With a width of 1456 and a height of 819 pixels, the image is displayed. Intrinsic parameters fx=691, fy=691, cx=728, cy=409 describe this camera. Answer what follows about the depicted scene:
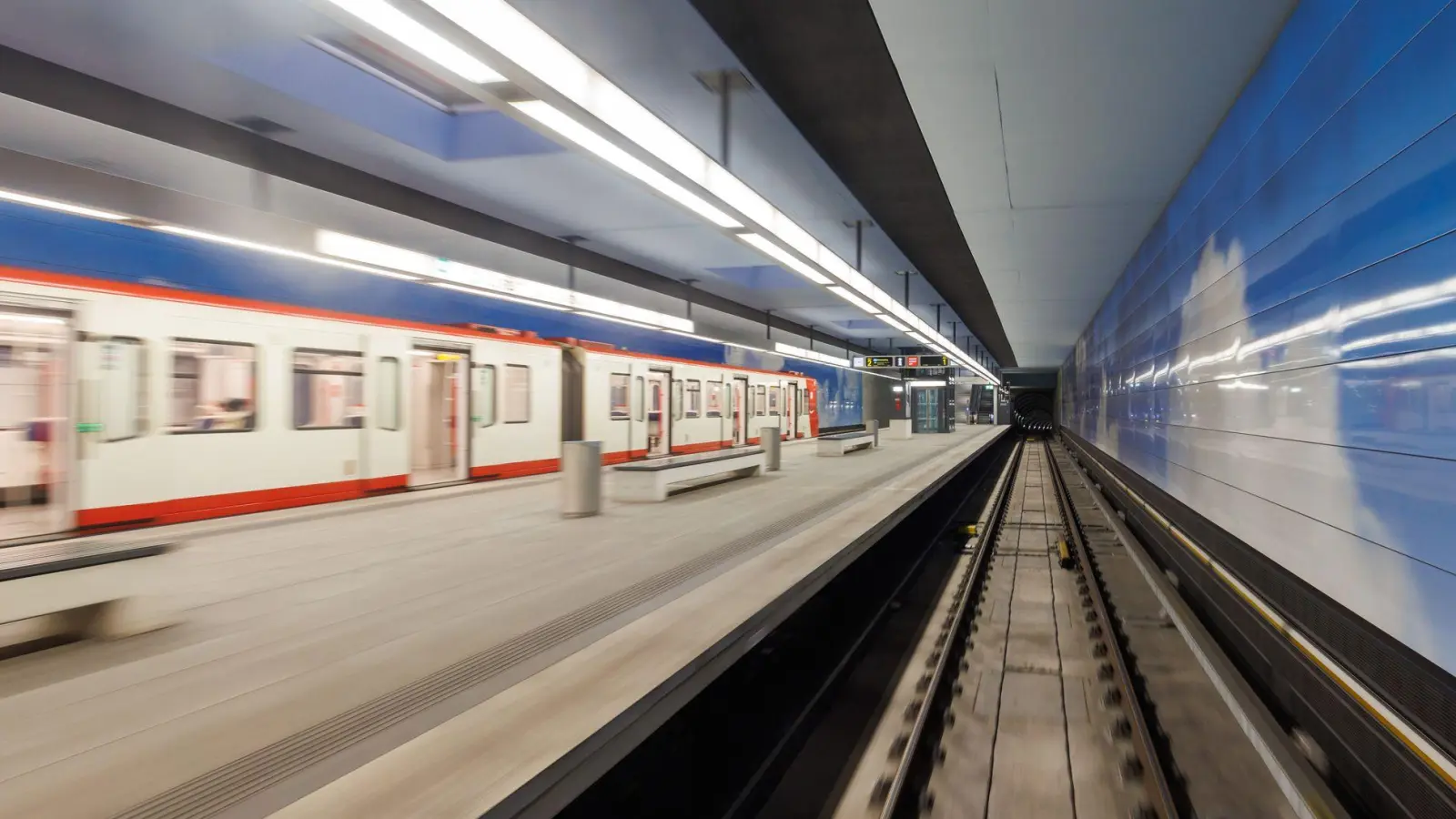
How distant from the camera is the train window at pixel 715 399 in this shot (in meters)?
15.2

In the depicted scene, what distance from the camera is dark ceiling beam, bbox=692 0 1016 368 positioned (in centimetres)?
401

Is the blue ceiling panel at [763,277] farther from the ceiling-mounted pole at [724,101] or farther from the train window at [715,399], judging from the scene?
the ceiling-mounted pole at [724,101]

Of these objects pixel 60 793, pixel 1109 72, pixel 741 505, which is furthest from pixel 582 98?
pixel 741 505

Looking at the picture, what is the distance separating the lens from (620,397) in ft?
39.6

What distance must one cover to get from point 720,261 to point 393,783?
1018cm

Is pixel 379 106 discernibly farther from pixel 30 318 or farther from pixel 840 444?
pixel 840 444

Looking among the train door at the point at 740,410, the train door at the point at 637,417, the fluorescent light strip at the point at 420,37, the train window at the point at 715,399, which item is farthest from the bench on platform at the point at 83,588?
the train door at the point at 740,410

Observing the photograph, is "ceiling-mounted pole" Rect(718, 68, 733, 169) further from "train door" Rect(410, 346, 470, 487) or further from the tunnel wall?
"train door" Rect(410, 346, 470, 487)

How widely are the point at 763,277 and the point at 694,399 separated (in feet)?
9.69

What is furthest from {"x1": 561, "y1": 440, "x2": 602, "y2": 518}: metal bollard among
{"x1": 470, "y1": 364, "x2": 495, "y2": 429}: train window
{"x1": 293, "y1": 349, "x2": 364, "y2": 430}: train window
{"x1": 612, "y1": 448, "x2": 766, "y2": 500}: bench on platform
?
{"x1": 470, "y1": 364, "x2": 495, "y2": 429}: train window

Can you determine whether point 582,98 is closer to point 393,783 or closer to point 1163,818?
point 393,783

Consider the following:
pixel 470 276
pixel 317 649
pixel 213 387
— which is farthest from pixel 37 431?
pixel 317 649

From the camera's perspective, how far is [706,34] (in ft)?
14.9

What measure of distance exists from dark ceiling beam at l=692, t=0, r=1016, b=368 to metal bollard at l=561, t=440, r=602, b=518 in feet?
11.5
